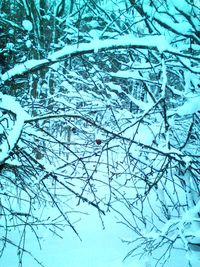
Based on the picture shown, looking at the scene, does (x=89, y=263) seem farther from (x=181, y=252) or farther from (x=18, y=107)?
(x=18, y=107)

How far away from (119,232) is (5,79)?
14.5 ft

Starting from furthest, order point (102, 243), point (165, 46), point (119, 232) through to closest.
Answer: point (119, 232), point (102, 243), point (165, 46)

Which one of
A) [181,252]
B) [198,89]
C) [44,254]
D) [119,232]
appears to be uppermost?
[198,89]

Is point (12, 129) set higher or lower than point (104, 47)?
lower

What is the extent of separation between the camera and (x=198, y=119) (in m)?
4.46

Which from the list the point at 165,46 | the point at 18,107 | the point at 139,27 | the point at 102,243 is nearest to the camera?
the point at 165,46

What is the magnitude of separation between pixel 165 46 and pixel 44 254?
4.33m

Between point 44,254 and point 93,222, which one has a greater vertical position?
point 93,222

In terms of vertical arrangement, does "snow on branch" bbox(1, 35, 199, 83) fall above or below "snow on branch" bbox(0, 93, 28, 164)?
above

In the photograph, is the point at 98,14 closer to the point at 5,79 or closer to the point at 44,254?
the point at 5,79

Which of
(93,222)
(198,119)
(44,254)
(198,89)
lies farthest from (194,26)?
(93,222)

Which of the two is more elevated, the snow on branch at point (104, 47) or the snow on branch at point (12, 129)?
the snow on branch at point (104, 47)

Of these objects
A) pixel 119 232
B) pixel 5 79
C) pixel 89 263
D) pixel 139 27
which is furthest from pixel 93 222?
pixel 5 79

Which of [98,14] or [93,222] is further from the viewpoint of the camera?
[93,222]
